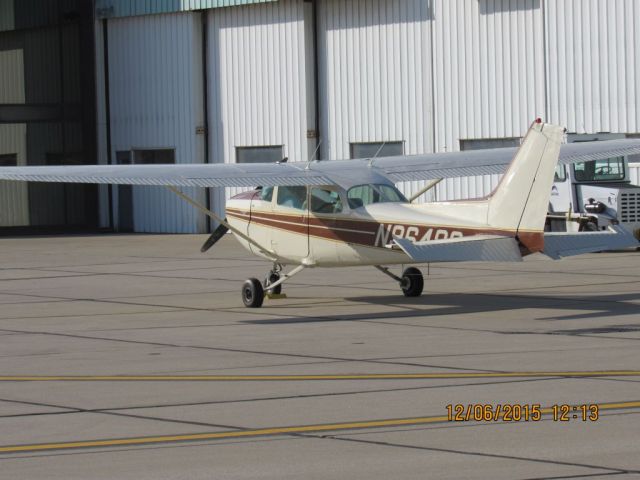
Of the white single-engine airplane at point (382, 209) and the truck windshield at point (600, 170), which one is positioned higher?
the truck windshield at point (600, 170)

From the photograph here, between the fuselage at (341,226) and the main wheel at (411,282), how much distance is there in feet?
4.90

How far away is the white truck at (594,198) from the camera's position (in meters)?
27.4

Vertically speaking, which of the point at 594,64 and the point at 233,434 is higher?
the point at 594,64

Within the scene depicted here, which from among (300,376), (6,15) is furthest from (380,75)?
(300,376)

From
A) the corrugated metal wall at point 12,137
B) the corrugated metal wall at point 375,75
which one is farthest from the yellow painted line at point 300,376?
the corrugated metal wall at point 12,137

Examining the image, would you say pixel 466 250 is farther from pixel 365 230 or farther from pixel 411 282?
pixel 411 282

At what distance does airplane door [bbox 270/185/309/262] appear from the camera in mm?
18781

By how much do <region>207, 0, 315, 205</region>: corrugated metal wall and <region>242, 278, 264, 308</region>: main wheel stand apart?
19.5 metres

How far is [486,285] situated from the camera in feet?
70.5

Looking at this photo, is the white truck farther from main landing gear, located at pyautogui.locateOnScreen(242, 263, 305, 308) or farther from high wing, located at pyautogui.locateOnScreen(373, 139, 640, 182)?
main landing gear, located at pyautogui.locateOnScreen(242, 263, 305, 308)

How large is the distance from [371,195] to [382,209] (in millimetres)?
472

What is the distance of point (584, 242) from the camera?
1653 cm

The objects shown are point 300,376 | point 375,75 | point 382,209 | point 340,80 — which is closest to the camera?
point 300,376

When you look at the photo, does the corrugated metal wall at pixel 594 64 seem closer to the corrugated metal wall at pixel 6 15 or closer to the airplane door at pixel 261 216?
the airplane door at pixel 261 216
